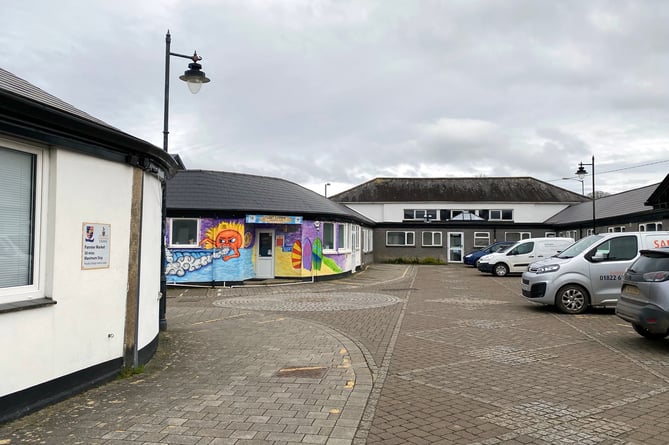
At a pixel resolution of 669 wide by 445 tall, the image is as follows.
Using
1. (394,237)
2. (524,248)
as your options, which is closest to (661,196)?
(524,248)

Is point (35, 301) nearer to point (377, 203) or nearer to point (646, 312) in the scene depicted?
point (646, 312)

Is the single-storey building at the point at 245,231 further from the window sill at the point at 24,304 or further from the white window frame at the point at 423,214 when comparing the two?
the white window frame at the point at 423,214

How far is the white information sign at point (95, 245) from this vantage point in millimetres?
5918

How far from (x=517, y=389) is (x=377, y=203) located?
38.1m

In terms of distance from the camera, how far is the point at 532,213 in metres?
43.2

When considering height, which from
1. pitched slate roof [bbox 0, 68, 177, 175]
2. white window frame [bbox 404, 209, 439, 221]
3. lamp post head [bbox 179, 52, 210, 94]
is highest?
lamp post head [bbox 179, 52, 210, 94]

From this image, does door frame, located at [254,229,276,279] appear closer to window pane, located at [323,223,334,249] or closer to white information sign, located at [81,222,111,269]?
window pane, located at [323,223,334,249]

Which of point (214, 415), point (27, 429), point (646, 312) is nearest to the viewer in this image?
point (27, 429)

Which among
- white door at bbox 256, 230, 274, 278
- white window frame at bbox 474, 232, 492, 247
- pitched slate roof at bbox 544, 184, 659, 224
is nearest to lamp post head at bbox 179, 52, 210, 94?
white door at bbox 256, 230, 274, 278

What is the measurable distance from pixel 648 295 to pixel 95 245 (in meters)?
8.00

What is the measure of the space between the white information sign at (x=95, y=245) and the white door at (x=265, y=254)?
48.6ft

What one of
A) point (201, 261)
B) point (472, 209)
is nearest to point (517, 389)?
point (201, 261)

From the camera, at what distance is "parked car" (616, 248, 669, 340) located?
25.8 ft

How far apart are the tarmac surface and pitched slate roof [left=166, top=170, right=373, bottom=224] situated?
8.40m
